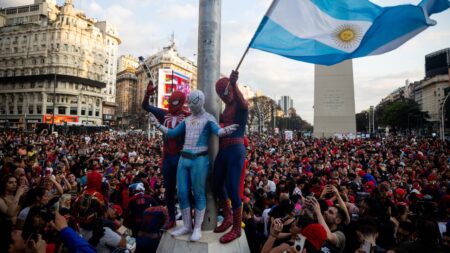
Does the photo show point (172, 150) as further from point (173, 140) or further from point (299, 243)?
point (299, 243)

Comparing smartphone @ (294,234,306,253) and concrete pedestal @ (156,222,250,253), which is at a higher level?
smartphone @ (294,234,306,253)

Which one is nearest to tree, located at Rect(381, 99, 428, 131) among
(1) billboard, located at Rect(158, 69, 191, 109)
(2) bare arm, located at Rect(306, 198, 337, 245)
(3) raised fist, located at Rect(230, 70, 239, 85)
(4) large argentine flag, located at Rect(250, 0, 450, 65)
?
(1) billboard, located at Rect(158, 69, 191, 109)

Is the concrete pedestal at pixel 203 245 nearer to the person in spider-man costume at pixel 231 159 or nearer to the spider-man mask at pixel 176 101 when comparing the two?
the person in spider-man costume at pixel 231 159

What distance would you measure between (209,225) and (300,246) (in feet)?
5.46

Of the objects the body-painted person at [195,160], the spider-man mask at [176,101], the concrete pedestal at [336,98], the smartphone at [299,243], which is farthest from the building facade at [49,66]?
the smartphone at [299,243]

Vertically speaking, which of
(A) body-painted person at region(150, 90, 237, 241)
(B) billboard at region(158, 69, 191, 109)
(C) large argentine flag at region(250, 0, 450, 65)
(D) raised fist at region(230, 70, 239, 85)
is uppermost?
(B) billboard at region(158, 69, 191, 109)

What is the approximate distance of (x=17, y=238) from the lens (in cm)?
270

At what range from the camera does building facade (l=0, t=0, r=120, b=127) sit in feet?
211

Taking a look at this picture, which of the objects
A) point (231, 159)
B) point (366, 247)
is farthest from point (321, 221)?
point (231, 159)

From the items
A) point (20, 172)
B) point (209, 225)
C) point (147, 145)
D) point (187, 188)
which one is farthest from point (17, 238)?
point (147, 145)

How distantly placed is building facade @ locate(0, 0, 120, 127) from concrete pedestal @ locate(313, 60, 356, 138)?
1936 inches

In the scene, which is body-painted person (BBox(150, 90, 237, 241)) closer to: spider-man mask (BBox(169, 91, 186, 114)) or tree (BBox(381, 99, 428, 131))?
spider-man mask (BBox(169, 91, 186, 114))

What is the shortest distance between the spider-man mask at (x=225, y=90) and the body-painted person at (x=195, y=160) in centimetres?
26

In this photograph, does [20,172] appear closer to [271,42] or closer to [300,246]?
[271,42]
